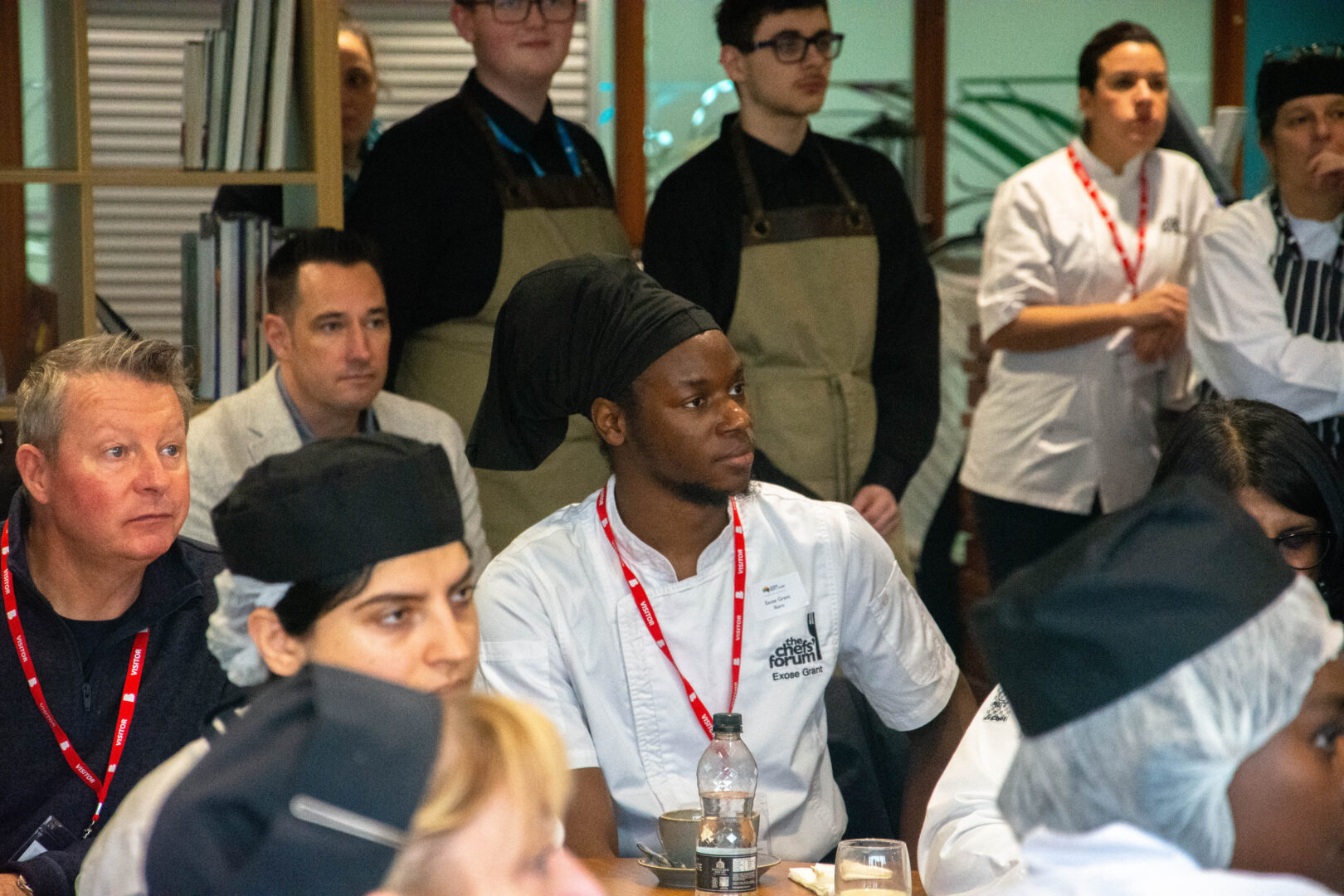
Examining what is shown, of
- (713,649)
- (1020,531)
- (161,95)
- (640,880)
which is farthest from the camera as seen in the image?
(161,95)

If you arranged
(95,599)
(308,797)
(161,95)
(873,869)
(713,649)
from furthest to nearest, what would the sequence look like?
(161,95) → (713,649) → (95,599) → (873,869) → (308,797)

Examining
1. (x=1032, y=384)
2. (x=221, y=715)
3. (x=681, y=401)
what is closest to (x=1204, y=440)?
(x=681, y=401)

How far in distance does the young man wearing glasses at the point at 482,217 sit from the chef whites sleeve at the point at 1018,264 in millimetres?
1049

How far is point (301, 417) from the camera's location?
133 inches

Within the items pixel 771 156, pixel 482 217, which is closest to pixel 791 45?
pixel 771 156

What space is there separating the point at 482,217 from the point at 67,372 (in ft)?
4.00

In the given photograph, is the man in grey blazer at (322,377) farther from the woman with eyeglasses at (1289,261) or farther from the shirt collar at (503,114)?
the woman with eyeglasses at (1289,261)

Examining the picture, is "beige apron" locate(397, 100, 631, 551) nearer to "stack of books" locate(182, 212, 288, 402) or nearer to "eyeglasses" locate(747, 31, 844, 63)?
"stack of books" locate(182, 212, 288, 402)

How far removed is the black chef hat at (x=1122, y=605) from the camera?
1.31m

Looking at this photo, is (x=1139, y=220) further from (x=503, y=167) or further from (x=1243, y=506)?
(x=1243, y=506)

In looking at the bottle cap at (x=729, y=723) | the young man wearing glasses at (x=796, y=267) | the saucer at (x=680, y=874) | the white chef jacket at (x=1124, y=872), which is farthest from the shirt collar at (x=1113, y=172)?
the white chef jacket at (x=1124, y=872)

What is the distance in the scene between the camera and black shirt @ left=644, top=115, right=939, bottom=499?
3.52 meters

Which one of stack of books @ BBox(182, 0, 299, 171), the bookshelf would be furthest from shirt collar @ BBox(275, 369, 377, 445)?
stack of books @ BBox(182, 0, 299, 171)

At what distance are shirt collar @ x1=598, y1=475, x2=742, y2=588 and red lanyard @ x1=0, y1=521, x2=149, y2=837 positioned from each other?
0.75m
